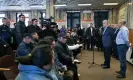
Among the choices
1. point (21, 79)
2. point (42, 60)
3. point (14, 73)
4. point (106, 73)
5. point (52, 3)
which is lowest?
point (106, 73)

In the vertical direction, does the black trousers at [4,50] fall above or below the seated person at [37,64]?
below

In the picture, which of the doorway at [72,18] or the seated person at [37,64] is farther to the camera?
the doorway at [72,18]

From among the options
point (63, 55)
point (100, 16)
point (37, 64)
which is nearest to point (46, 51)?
point (37, 64)

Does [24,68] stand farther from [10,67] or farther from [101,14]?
[101,14]

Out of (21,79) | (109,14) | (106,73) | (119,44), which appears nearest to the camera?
(21,79)

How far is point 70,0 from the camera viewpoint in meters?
15.7

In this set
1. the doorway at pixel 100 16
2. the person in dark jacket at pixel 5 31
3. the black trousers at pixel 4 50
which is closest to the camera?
the black trousers at pixel 4 50

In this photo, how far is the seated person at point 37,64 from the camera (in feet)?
6.31

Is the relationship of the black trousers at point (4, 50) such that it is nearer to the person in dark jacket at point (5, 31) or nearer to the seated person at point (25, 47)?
the seated person at point (25, 47)

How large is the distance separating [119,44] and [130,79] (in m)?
0.92

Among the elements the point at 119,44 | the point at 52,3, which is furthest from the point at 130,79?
the point at 52,3

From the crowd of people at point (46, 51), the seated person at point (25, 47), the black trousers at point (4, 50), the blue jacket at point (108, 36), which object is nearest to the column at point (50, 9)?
the crowd of people at point (46, 51)

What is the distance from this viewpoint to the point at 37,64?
1935 millimetres

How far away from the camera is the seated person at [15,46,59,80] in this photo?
1.92 m
